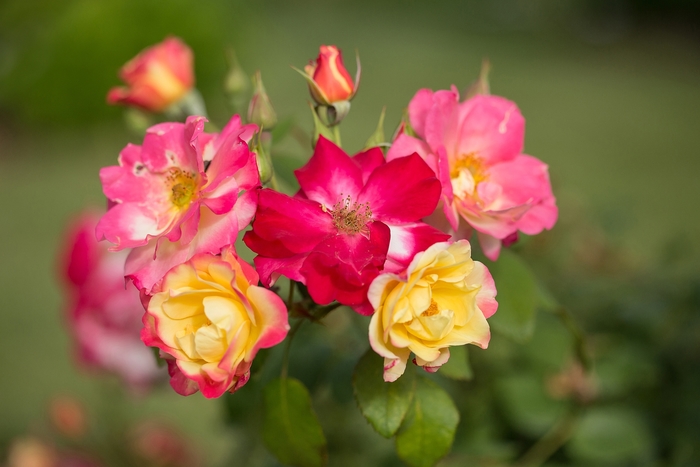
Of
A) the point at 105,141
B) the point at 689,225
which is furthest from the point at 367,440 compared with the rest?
the point at 105,141

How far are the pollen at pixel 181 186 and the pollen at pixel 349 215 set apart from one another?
7 cm

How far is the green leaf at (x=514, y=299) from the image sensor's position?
36cm

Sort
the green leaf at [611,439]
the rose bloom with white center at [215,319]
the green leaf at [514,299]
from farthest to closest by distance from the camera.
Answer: the green leaf at [611,439], the green leaf at [514,299], the rose bloom with white center at [215,319]

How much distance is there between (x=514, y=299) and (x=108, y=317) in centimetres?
37

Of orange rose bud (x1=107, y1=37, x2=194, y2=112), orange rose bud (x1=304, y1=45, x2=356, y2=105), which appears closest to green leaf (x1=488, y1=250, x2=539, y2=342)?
orange rose bud (x1=304, y1=45, x2=356, y2=105)

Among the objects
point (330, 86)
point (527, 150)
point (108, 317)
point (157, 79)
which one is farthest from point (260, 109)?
point (527, 150)

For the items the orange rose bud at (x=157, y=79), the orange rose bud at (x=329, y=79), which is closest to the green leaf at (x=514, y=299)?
the orange rose bud at (x=329, y=79)

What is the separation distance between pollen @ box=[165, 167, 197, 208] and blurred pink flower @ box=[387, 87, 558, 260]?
10 centimetres

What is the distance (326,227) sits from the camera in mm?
275

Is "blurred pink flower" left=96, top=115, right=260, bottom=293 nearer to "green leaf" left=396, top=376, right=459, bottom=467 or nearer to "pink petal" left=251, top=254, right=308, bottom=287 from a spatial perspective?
"pink petal" left=251, top=254, right=308, bottom=287

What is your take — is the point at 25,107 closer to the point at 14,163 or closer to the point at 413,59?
the point at 14,163

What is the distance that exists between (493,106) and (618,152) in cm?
170

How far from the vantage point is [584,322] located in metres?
0.67

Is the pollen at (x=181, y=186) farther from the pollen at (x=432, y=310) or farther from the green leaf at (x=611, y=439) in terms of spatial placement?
the green leaf at (x=611, y=439)
